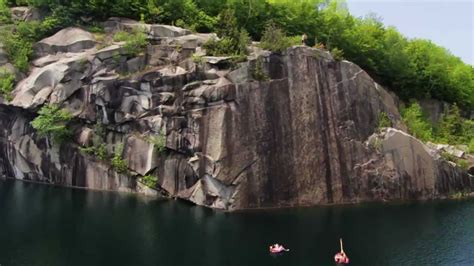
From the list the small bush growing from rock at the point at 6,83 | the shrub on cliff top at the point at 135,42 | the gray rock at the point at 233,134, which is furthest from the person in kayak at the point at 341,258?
the small bush growing from rock at the point at 6,83

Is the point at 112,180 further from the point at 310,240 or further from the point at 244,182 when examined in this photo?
the point at 310,240

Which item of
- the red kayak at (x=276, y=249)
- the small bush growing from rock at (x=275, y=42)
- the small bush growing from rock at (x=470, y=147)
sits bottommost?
the red kayak at (x=276, y=249)

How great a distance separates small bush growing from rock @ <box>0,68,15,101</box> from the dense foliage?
1503 millimetres

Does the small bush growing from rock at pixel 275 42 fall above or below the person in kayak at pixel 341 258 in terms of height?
above

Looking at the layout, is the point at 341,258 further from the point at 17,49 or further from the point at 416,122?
the point at 17,49

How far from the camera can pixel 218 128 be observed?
155 feet

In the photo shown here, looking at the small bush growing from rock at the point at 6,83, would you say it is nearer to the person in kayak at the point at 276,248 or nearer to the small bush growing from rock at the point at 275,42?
the small bush growing from rock at the point at 275,42

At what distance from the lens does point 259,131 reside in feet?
159

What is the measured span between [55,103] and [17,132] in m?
6.25

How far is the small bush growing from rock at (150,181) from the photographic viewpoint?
50.4 m

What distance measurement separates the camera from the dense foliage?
56844 mm

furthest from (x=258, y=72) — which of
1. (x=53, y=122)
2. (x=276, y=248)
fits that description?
(x=53, y=122)

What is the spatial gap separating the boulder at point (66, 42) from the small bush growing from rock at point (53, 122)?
7039mm

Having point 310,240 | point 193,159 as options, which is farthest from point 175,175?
point 310,240
